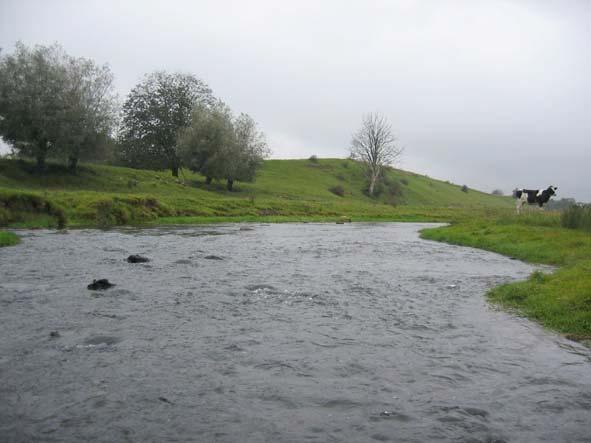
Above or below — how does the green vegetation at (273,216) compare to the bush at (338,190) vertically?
below

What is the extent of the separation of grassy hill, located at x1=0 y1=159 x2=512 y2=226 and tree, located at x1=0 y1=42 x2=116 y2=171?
11.1 ft

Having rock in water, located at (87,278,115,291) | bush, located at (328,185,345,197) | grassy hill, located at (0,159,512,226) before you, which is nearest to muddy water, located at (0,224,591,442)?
rock in water, located at (87,278,115,291)

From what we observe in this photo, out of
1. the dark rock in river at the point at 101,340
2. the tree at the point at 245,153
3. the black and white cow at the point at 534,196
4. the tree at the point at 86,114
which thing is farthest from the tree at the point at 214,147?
the dark rock in river at the point at 101,340

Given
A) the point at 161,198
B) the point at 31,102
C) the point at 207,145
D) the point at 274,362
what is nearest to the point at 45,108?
the point at 31,102

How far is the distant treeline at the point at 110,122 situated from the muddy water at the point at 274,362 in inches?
1758

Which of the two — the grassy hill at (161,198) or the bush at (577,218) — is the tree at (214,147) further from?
the bush at (577,218)

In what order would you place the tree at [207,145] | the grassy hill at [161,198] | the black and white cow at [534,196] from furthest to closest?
the tree at [207,145] → the black and white cow at [534,196] → the grassy hill at [161,198]

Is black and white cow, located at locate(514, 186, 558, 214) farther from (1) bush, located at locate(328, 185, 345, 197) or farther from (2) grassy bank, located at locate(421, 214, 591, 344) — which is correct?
(1) bush, located at locate(328, 185, 345, 197)

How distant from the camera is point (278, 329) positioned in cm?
1062

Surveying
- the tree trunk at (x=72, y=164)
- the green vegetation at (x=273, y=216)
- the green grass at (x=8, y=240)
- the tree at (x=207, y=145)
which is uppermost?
the tree at (x=207, y=145)

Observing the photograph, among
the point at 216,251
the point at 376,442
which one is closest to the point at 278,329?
the point at 376,442

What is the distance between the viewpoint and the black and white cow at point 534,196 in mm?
46938

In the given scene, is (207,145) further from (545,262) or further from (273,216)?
(545,262)

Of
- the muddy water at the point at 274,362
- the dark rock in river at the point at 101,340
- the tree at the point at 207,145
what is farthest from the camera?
the tree at the point at 207,145
